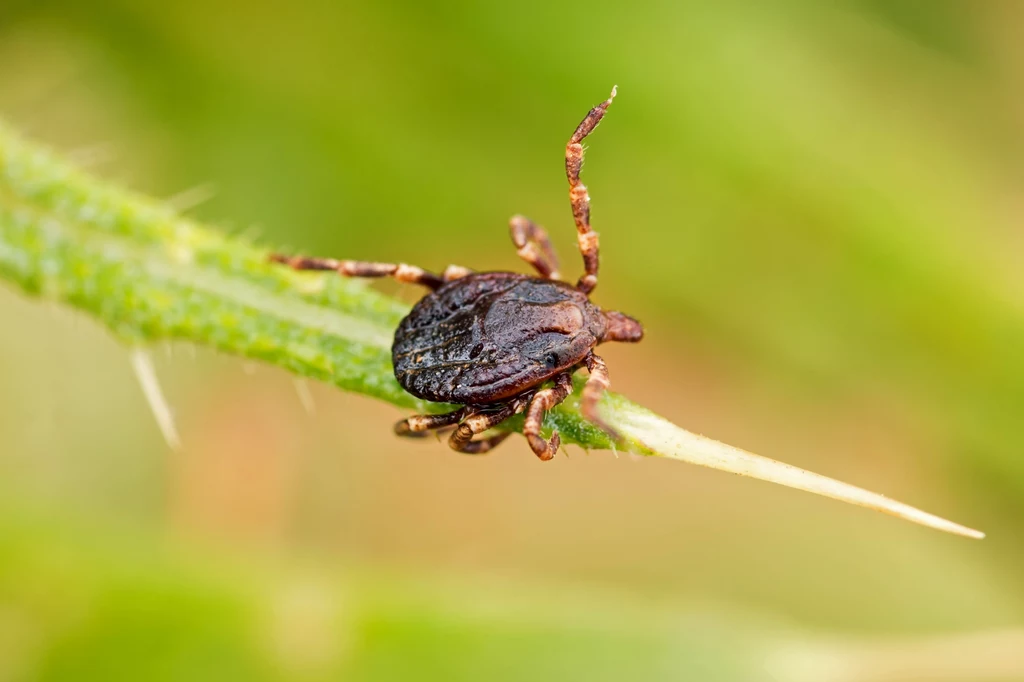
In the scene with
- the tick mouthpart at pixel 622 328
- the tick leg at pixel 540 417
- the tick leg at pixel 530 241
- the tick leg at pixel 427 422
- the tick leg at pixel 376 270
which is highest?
the tick leg at pixel 530 241

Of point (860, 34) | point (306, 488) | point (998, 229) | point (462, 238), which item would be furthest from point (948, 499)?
point (306, 488)

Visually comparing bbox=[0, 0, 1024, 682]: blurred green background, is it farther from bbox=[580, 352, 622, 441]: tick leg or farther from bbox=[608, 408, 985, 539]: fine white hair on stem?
bbox=[608, 408, 985, 539]: fine white hair on stem

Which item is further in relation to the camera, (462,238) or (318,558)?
(462,238)

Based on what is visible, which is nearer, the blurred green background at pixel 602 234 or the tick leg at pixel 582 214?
the tick leg at pixel 582 214

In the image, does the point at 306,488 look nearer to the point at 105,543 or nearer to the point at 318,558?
the point at 318,558

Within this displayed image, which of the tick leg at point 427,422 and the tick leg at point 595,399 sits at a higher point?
the tick leg at point 595,399

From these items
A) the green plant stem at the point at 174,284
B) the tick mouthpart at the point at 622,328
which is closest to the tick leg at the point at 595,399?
the green plant stem at the point at 174,284

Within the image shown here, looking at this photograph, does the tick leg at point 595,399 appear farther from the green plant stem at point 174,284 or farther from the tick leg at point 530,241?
the tick leg at point 530,241

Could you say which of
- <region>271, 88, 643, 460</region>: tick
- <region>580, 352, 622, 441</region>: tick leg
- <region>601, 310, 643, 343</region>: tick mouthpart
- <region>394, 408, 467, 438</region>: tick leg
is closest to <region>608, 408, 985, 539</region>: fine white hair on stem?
<region>580, 352, 622, 441</region>: tick leg
